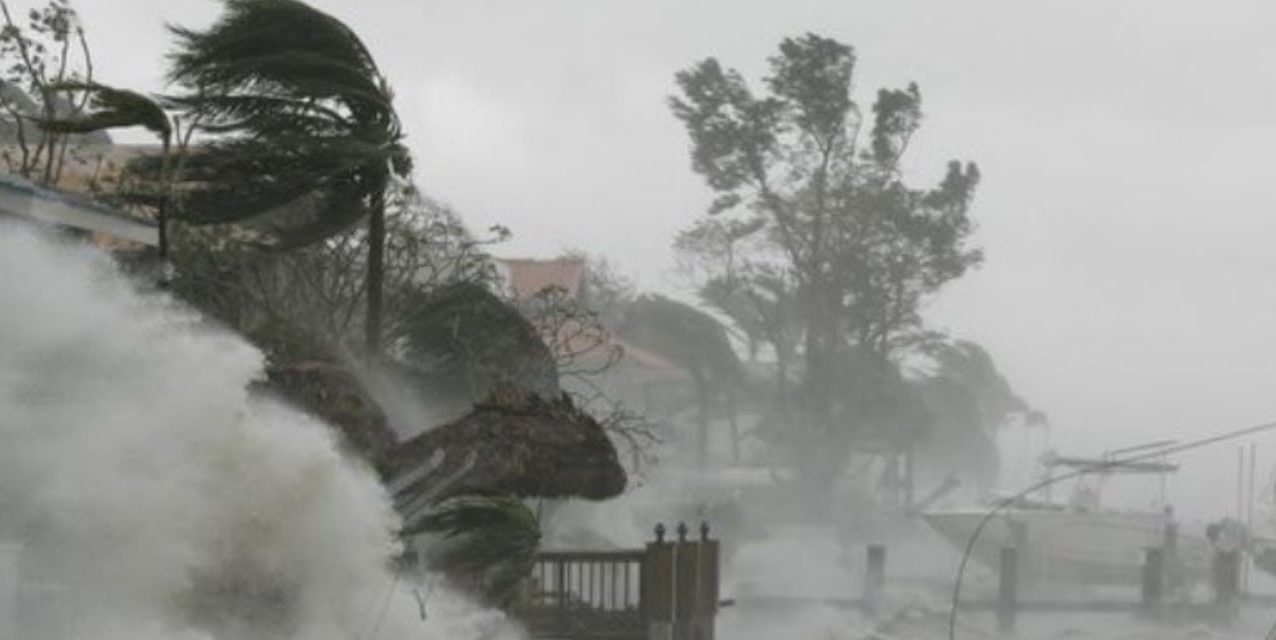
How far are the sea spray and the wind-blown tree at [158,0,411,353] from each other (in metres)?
3.78

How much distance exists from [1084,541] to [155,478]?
2024 inches

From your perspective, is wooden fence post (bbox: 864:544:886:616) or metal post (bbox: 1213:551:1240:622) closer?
wooden fence post (bbox: 864:544:886:616)

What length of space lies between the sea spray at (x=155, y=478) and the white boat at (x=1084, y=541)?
152 ft

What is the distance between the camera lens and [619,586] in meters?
24.8

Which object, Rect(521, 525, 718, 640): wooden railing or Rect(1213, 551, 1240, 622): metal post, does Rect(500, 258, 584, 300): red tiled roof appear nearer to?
Rect(1213, 551, 1240, 622): metal post

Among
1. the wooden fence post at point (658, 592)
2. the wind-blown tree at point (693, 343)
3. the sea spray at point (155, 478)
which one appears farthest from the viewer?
the wind-blown tree at point (693, 343)

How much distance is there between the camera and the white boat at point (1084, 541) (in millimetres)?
62344

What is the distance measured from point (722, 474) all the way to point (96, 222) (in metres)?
57.7

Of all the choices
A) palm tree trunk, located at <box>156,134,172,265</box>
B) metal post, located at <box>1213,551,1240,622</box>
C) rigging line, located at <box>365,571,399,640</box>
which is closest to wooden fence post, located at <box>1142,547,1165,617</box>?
metal post, located at <box>1213,551,1240,622</box>

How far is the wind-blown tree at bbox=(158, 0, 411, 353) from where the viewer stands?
19.3 meters

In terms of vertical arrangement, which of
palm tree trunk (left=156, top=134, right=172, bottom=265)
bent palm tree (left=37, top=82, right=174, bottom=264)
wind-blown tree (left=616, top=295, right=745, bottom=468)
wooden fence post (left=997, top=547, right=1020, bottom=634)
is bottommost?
wooden fence post (left=997, top=547, right=1020, bottom=634)

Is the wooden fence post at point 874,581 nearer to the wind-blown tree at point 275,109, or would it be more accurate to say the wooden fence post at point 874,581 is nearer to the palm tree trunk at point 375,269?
the palm tree trunk at point 375,269

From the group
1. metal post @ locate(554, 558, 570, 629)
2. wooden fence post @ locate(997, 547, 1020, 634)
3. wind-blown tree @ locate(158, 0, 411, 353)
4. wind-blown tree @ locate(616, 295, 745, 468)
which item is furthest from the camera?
wind-blown tree @ locate(616, 295, 745, 468)

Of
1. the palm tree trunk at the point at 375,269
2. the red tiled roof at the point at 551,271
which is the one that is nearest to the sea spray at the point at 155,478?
the palm tree trunk at the point at 375,269
